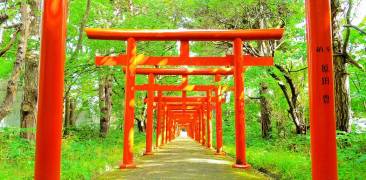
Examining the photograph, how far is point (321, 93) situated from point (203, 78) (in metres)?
18.6

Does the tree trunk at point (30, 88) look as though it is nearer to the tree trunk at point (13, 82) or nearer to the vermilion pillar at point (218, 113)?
the tree trunk at point (13, 82)

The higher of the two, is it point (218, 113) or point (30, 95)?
point (30, 95)

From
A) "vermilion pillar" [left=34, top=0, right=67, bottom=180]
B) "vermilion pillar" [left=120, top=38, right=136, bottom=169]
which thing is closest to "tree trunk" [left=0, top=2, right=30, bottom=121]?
"vermilion pillar" [left=120, top=38, right=136, bottom=169]

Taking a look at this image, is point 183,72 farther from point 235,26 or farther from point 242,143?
point 242,143

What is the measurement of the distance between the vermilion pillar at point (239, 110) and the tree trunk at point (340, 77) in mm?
2101

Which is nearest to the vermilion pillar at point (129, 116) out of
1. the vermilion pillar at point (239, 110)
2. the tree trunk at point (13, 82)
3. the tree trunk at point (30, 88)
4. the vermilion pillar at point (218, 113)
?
the vermilion pillar at point (239, 110)

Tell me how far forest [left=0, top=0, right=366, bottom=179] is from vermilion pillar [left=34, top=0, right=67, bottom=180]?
3419 millimetres

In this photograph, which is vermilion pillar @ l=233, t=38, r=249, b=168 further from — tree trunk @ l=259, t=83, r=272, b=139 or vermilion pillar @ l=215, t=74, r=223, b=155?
tree trunk @ l=259, t=83, r=272, b=139

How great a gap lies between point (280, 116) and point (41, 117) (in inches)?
648

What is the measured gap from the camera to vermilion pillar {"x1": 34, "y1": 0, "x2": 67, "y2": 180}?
295cm

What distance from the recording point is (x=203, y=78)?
71.3 ft

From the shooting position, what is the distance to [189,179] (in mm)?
6539

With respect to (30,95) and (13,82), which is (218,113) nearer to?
(30,95)

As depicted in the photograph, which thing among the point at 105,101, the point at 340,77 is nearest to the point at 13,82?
the point at 340,77
